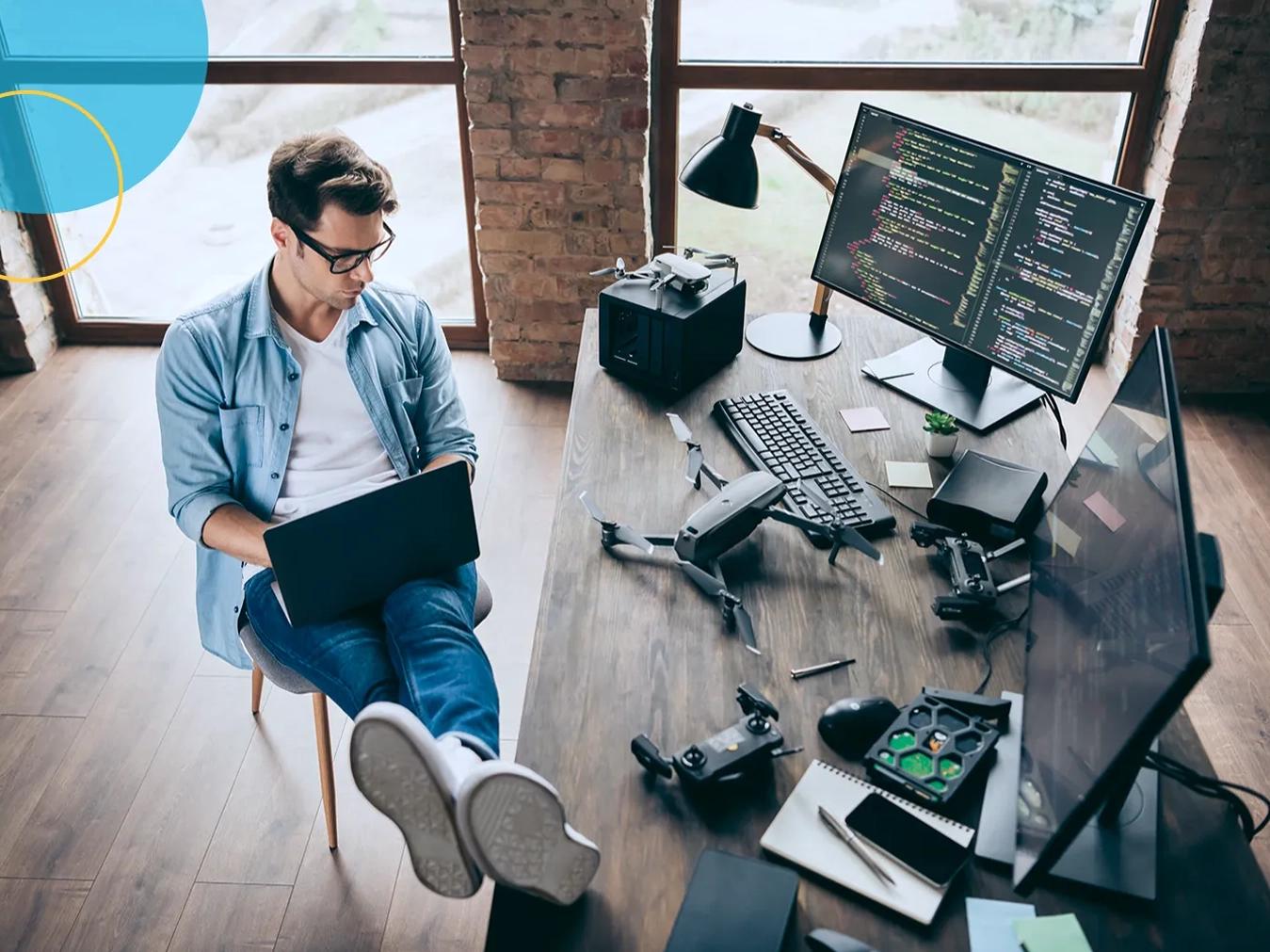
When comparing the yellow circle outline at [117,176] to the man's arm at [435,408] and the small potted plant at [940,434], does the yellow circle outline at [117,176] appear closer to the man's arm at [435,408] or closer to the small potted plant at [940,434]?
the man's arm at [435,408]

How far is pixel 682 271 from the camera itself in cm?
231

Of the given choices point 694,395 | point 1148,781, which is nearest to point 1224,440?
point 694,395

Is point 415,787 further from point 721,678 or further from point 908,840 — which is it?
point 908,840

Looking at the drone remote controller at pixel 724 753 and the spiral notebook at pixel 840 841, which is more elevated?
the drone remote controller at pixel 724 753

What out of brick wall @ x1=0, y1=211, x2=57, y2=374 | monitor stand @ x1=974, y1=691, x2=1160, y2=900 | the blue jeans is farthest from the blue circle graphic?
monitor stand @ x1=974, y1=691, x2=1160, y2=900

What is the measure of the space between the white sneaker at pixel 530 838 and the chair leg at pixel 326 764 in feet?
2.91

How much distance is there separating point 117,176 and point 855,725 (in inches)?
130

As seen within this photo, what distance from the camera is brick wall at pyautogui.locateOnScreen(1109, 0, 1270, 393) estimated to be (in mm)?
3119

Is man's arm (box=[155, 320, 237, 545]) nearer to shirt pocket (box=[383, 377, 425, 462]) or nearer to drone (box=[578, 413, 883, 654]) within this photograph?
shirt pocket (box=[383, 377, 425, 462])

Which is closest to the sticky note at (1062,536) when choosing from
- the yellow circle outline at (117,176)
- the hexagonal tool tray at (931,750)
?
the hexagonal tool tray at (931,750)

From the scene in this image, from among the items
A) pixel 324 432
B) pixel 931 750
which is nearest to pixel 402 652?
pixel 324 432

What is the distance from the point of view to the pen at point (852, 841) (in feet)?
4.36

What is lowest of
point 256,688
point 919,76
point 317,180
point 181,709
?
point 181,709

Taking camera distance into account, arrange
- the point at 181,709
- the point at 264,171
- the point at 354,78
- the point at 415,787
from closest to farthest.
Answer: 1. the point at 415,787
2. the point at 181,709
3. the point at 354,78
4. the point at 264,171
